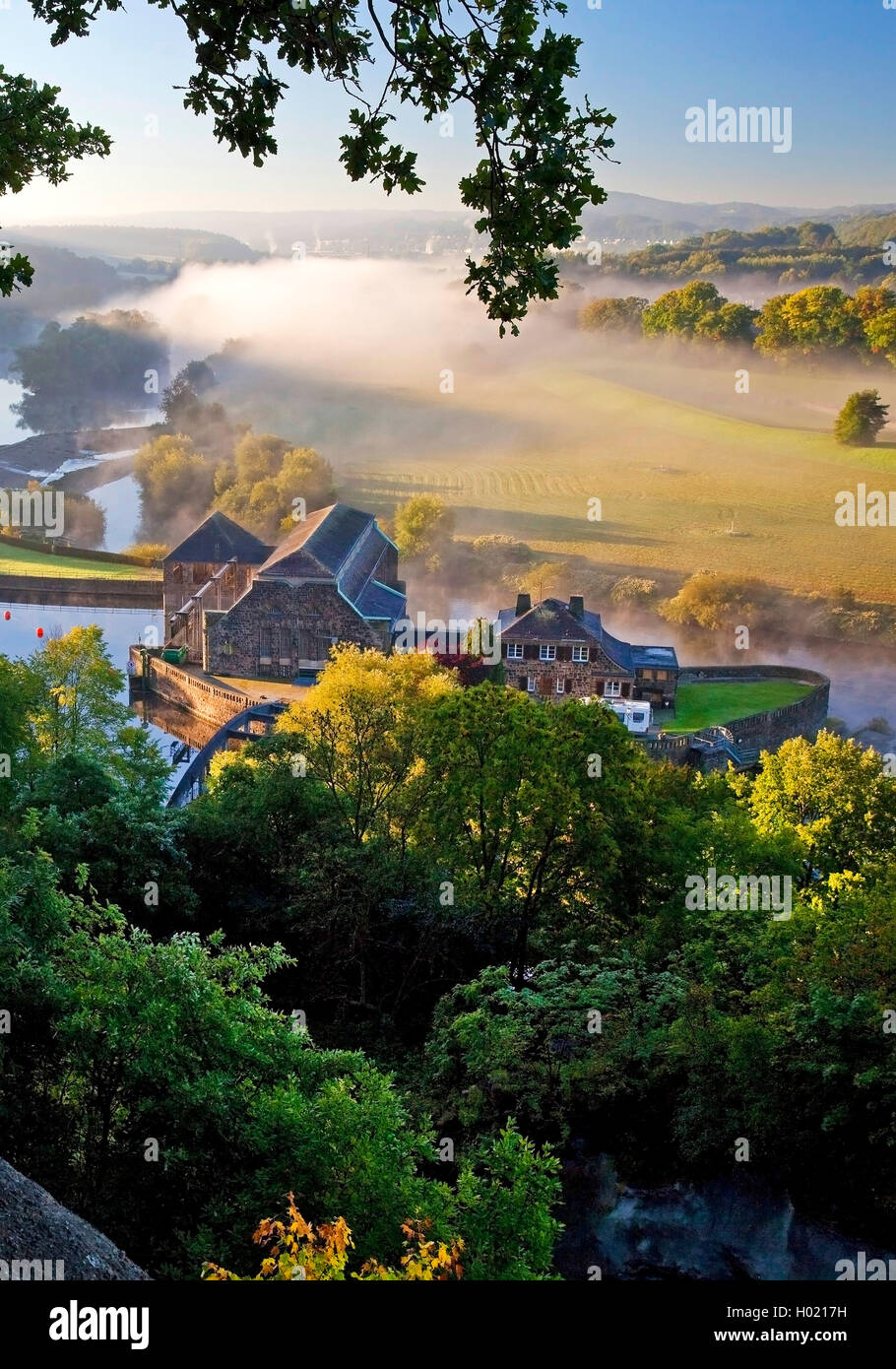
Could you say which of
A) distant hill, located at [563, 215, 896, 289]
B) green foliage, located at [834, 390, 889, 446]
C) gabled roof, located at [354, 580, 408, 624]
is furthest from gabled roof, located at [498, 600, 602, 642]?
distant hill, located at [563, 215, 896, 289]

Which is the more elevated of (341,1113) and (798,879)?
(341,1113)

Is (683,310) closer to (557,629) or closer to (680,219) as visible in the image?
(680,219)

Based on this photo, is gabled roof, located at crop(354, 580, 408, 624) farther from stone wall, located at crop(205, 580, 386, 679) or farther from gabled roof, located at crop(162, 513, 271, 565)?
gabled roof, located at crop(162, 513, 271, 565)

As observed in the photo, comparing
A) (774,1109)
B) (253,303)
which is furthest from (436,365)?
(774,1109)

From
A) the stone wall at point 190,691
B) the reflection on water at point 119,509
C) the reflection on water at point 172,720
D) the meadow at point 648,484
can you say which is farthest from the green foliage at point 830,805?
the reflection on water at point 119,509

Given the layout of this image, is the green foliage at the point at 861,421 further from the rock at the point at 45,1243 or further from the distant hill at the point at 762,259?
the rock at the point at 45,1243

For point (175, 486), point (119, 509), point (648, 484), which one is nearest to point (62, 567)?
point (175, 486)
